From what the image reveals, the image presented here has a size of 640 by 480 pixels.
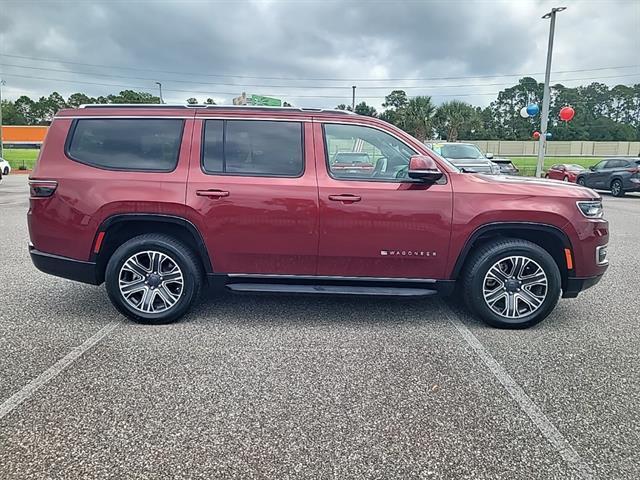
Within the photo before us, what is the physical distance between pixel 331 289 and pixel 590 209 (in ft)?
Result: 8.01

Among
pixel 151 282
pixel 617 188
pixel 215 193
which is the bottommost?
pixel 151 282

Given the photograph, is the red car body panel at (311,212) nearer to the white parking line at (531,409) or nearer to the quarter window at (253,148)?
the quarter window at (253,148)

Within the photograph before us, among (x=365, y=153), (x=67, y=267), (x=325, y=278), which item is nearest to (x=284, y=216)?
(x=325, y=278)

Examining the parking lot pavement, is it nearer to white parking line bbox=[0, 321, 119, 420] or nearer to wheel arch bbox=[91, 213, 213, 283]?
white parking line bbox=[0, 321, 119, 420]

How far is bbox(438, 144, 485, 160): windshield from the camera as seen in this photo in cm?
1445

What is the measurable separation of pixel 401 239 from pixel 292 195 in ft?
3.37

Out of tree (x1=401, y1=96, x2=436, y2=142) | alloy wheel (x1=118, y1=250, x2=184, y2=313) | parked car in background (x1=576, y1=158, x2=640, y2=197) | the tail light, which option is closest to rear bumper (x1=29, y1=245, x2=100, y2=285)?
alloy wheel (x1=118, y1=250, x2=184, y2=313)

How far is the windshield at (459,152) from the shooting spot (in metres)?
14.4

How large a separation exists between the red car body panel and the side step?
0.45 ft

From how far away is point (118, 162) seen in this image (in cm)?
399

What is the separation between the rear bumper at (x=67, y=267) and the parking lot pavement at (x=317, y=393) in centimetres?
44

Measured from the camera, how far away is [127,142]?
→ 158 inches

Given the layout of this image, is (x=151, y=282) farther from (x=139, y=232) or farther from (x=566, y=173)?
(x=566, y=173)

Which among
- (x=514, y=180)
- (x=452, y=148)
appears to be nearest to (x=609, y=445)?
(x=514, y=180)
